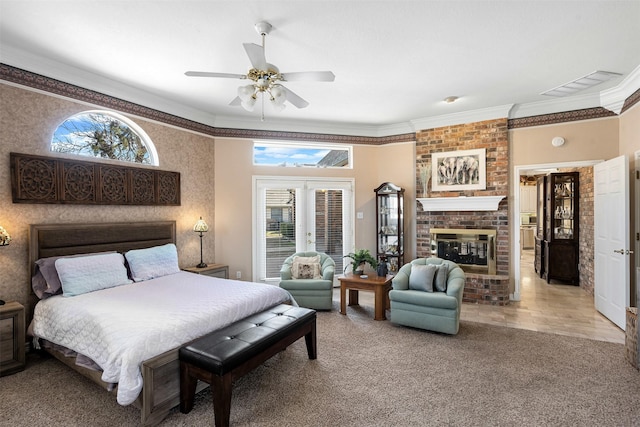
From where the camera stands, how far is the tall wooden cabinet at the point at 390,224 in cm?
579

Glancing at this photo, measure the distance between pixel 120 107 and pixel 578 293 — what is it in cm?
778

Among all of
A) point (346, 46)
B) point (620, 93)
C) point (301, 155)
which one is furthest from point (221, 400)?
point (620, 93)

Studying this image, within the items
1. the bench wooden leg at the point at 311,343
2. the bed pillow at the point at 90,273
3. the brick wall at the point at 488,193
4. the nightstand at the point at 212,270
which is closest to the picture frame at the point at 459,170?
the brick wall at the point at 488,193

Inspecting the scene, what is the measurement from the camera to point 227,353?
7.55ft

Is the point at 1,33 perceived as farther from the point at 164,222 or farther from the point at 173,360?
the point at 173,360

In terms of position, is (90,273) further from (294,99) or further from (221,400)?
(294,99)

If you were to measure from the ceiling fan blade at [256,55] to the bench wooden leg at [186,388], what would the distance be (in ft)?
7.79

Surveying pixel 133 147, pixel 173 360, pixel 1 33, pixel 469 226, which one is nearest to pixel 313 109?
pixel 133 147

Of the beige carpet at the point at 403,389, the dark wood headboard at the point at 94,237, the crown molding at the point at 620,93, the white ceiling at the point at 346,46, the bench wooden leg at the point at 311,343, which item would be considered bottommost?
the beige carpet at the point at 403,389

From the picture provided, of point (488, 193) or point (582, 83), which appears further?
point (488, 193)

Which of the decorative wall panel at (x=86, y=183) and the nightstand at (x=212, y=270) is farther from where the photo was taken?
the nightstand at (x=212, y=270)

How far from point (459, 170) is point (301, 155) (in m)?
2.79

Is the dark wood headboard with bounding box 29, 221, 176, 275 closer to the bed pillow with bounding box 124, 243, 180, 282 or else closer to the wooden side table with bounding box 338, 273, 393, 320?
the bed pillow with bounding box 124, 243, 180, 282

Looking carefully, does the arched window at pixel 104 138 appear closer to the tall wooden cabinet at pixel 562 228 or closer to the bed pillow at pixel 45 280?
the bed pillow at pixel 45 280
